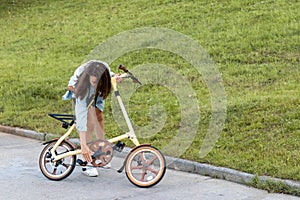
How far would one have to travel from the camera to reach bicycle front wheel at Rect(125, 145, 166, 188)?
6.76 metres

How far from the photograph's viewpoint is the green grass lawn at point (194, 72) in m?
7.90

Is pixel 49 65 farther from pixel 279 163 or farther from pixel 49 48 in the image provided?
pixel 279 163

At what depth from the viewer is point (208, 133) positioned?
Answer: 8.45m

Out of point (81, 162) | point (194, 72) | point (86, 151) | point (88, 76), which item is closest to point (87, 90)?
point (88, 76)

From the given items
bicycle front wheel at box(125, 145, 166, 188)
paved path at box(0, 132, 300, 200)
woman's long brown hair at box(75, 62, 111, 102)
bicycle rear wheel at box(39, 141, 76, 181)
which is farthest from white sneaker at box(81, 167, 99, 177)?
woman's long brown hair at box(75, 62, 111, 102)

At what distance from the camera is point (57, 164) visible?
23.5ft

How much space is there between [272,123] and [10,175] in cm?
348

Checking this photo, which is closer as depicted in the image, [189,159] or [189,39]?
[189,159]

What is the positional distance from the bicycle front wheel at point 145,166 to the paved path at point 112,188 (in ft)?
0.31

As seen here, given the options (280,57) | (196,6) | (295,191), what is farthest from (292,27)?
(295,191)

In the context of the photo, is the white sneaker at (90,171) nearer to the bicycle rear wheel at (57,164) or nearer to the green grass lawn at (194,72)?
the bicycle rear wheel at (57,164)

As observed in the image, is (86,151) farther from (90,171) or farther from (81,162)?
(90,171)

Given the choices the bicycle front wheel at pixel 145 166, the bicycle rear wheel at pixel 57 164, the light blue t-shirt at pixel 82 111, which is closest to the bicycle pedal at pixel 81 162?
the bicycle rear wheel at pixel 57 164

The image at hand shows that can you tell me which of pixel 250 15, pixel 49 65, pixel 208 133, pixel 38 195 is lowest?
pixel 38 195
